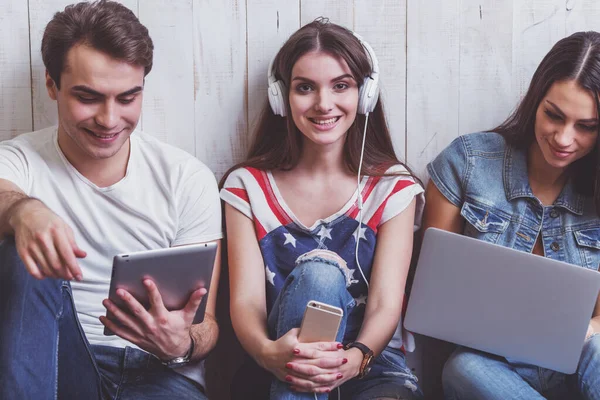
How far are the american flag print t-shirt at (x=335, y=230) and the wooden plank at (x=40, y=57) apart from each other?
51 cm

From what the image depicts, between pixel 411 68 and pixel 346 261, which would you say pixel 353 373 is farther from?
pixel 411 68

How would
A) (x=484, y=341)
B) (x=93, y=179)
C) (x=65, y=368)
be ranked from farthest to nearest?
1. (x=93, y=179)
2. (x=484, y=341)
3. (x=65, y=368)

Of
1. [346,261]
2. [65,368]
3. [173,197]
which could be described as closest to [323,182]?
[346,261]

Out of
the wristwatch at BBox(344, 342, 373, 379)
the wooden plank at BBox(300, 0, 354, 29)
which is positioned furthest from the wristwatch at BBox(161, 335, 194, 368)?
the wooden plank at BBox(300, 0, 354, 29)

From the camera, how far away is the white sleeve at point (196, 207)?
1.51m

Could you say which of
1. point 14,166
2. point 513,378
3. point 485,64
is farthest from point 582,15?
point 14,166

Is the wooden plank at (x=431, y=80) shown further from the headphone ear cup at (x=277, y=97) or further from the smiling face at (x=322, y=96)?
the headphone ear cup at (x=277, y=97)

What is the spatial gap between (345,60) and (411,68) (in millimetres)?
252

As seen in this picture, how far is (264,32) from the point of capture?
5.49 ft

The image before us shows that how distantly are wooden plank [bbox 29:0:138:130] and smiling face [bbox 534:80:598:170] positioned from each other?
→ 38.3 inches

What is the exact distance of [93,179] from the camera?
4.88 ft

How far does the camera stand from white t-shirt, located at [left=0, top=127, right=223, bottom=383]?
1463 mm

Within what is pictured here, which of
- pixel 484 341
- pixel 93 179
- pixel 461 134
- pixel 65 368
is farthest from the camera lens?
pixel 461 134

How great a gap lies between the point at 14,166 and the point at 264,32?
25.6 inches
